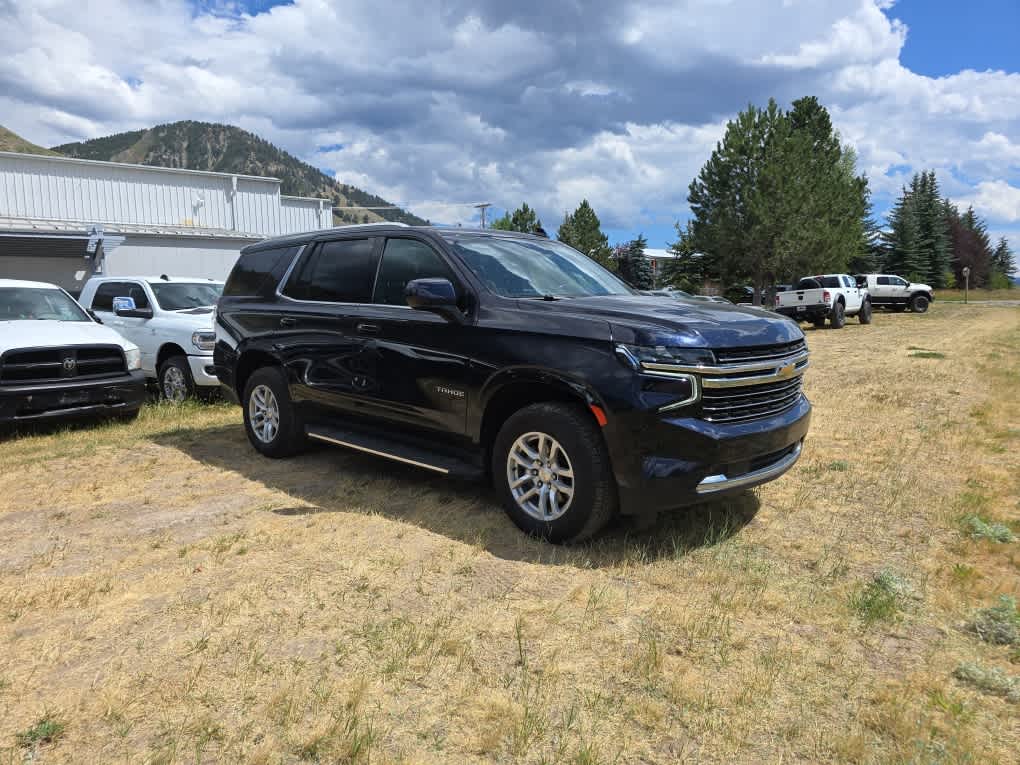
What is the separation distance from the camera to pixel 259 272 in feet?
20.9

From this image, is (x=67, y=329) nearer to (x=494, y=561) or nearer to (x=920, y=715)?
(x=494, y=561)

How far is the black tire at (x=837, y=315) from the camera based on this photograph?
2472cm

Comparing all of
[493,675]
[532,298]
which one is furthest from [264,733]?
[532,298]

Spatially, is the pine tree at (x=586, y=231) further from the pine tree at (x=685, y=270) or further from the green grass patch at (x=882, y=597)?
the green grass patch at (x=882, y=597)

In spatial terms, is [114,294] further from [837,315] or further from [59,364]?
[837,315]

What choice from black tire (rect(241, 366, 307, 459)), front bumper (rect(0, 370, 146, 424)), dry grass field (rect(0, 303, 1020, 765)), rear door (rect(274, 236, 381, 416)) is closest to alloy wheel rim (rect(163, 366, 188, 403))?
front bumper (rect(0, 370, 146, 424))

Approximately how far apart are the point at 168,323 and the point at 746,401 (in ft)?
25.9

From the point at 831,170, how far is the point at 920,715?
1596 inches

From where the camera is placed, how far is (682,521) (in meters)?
4.55

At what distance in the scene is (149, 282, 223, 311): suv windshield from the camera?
10016 millimetres

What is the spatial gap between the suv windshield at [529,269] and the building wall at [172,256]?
16.7 meters

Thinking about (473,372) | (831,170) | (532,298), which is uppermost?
(831,170)

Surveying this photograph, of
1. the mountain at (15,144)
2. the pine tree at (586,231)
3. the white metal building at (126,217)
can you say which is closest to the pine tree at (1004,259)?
the pine tree at (586,231)

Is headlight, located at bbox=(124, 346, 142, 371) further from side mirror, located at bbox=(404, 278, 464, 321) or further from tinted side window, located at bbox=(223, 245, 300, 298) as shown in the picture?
side mirror, located at bbox=(404, 278, 464, 321)
